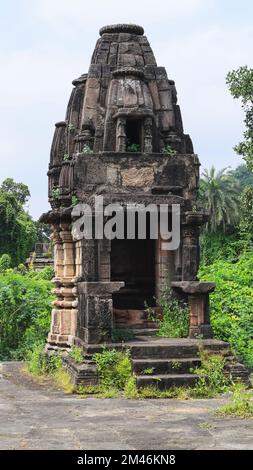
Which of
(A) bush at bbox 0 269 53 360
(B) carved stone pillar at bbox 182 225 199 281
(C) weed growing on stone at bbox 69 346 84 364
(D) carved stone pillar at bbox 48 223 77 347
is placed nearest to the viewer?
(C) weed growing on stone at bbox 69 346 84 364

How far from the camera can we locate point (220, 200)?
33688 millimetres

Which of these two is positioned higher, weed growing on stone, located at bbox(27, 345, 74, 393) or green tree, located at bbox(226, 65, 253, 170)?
green tree, located at bbox(226, 65, 253, 170)

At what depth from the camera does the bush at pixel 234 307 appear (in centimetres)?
1320

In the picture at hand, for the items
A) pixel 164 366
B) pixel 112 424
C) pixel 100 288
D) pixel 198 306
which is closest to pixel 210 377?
pixel 164 366

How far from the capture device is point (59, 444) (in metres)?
6.73

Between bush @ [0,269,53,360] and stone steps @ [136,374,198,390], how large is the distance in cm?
624

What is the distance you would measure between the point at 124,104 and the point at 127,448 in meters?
7.22

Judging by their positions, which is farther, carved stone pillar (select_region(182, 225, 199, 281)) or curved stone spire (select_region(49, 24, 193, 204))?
curved stone spire (select_region(49, 24, 193, 204))

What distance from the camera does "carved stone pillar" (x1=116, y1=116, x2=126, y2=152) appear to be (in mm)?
11953

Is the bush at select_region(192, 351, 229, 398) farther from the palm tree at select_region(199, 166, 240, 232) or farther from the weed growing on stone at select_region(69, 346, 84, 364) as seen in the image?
the palm tree at select_region(199, 166, 240, 232)
